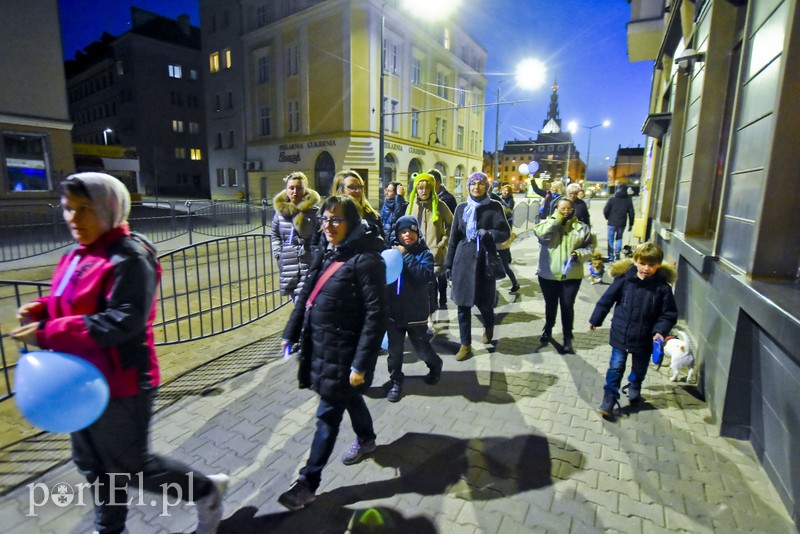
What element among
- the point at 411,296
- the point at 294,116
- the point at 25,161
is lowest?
the point at 411,296

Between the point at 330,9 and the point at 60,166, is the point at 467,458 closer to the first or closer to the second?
the point at 60,166

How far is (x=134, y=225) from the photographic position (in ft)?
45.8

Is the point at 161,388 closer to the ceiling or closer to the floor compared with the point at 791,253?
closer to the floor

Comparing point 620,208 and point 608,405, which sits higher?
point 620,208

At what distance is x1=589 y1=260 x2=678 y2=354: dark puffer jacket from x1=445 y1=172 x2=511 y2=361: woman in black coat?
144 cm

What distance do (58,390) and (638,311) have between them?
398 cm

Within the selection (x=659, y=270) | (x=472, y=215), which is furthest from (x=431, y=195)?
(x=659, y=270)

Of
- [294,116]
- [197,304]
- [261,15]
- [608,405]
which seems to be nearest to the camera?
[608,405]

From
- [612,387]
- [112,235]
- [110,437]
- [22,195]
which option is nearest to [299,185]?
[112,235]

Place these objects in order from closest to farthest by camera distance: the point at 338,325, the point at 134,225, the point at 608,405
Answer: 1. the point at 338,325
2. the point at 608,405
3. the point at 134,225

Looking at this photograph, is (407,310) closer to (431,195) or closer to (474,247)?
(474,247)

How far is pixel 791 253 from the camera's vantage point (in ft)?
10.4

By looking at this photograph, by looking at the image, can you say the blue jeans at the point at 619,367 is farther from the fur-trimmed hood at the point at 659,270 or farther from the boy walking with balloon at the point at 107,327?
the boy walking with balloon at the point at 107,327

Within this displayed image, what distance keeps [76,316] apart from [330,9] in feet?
107
